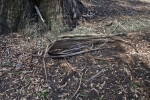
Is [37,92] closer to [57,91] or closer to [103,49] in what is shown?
[57,91]

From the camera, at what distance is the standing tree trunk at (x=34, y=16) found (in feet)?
11.4

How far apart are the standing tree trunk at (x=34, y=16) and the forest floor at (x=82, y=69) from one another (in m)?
0.22

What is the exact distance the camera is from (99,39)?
3.47m

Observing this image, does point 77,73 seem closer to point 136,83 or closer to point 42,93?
point 42,93

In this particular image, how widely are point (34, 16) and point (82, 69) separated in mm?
1651

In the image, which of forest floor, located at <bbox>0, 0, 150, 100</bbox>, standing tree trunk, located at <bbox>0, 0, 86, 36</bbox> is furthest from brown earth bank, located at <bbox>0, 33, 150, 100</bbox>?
standing tree trunk, located at <bbox>0, 0, 86, 36</bbox>

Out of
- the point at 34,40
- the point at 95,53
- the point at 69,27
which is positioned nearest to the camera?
the point at 95,53

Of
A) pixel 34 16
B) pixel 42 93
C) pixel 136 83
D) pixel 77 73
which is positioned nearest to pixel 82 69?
pixel 77 73

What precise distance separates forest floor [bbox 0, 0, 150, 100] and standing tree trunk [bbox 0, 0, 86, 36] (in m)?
0.22

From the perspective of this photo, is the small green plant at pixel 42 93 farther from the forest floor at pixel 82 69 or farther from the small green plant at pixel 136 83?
the small green plant at pixel 136 83

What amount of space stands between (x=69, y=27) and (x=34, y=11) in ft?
2.77

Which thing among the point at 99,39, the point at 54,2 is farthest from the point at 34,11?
the point at 99,39

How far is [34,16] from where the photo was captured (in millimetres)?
3588

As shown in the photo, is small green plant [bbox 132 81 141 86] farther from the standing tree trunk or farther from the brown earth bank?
the standing tree trunk
